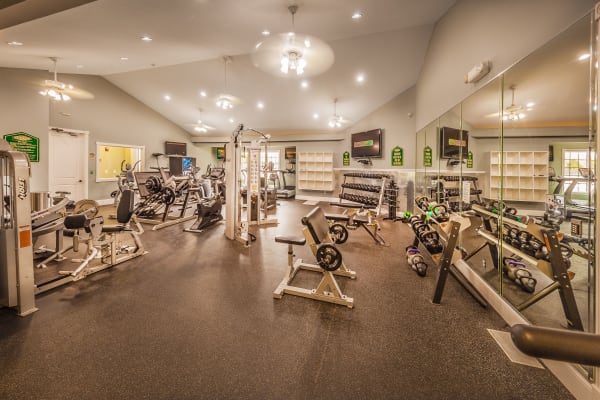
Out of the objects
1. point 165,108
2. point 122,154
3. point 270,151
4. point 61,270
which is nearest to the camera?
point 61,270

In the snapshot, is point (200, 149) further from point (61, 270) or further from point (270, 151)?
point (61, 270)

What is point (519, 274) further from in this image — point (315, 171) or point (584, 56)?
point (315, 171)

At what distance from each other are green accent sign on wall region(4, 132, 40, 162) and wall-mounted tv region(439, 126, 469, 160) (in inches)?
297

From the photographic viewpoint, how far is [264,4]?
12.3ft

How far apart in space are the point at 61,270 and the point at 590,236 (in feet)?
15.9

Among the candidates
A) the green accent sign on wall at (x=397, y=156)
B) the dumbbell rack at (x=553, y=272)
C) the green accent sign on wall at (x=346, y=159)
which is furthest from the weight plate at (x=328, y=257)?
the green accent sign on wall at (x=346, y=159)

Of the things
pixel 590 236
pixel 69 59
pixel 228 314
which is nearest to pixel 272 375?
pixel 228 314

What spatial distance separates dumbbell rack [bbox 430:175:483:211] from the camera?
9.82 ft

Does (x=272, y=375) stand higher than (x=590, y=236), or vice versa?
(x=590, y=236)

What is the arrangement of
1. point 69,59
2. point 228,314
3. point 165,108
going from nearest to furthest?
point 228,314, point 69,59, point 165,108

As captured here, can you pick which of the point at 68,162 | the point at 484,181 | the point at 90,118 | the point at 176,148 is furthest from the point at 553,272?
the point at 176,148

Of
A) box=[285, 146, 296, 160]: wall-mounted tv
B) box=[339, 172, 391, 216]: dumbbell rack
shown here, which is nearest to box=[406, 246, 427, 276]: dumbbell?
box=[339, 172, 391, 216]: dumbbell rack

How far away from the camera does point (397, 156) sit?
7.83m

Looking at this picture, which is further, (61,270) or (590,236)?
(61,270)
